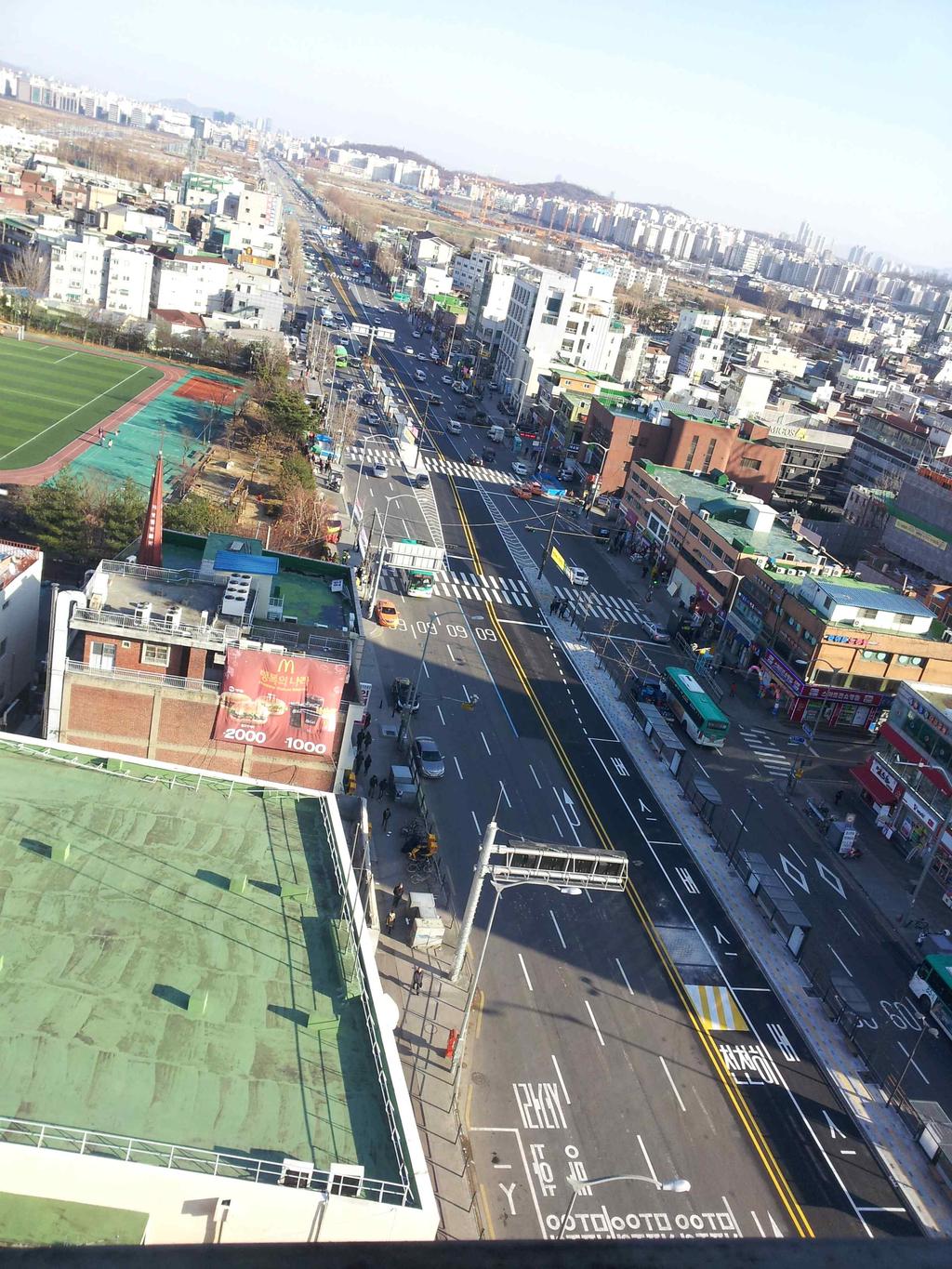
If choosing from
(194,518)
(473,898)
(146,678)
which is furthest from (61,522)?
(473,898)

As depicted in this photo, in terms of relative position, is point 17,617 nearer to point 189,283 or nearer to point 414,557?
point 414,557

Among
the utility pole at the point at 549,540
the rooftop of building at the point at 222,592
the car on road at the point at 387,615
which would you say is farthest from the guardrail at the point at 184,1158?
the utility pole at the point at 549,540

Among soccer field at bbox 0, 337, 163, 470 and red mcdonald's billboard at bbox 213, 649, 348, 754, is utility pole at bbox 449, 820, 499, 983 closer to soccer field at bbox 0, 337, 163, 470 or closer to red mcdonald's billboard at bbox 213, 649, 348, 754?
red mcdonald's billboard at bbox 213, 649, 348, 754

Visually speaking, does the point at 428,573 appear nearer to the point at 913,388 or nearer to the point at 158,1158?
the point at 158,1158

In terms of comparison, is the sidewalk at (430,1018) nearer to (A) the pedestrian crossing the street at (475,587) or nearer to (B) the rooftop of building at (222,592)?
(B) the rooftop of building at (222,592)

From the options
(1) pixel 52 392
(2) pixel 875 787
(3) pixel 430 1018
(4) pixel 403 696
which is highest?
(2) pixel 875 787

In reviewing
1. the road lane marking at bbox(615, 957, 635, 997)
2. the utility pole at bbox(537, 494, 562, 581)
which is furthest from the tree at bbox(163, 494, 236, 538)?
the road lane marking at bbox(615, 957, 635, 997)
